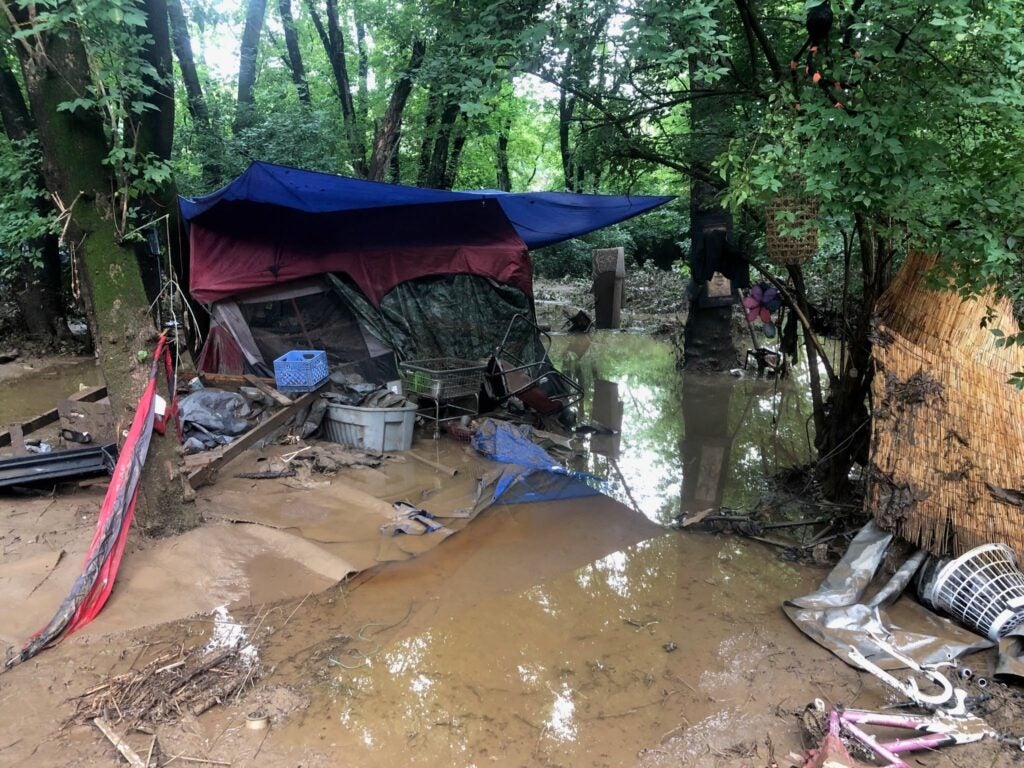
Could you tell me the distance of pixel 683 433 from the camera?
717 cm

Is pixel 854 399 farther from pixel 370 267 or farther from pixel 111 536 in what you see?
pixel 370 267

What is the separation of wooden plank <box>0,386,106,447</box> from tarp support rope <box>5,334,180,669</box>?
7.33ft

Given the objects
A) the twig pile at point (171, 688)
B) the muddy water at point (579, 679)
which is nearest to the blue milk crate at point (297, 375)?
the muddy water at point (579, 679)

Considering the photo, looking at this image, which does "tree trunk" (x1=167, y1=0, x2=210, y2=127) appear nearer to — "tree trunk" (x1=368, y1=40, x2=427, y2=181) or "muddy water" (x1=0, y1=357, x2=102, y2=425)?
"tree trunk" (x1=368, y1=40, x2=427, y2=181)

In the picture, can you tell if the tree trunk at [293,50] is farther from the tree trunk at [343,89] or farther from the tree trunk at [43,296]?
the tree trunk at [43,296]

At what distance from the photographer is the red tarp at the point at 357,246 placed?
7129 millimetres

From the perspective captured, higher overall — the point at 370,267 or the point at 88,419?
the point at 370,267

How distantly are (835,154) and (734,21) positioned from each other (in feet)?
7.79

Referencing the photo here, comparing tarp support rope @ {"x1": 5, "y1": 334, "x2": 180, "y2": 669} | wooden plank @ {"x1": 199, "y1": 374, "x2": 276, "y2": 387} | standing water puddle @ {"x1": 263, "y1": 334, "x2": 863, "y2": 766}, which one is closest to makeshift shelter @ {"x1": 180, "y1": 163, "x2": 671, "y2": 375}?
wooden plank @ {"x1": 199, "y1": 374, "x2": 276, "y2": 387}

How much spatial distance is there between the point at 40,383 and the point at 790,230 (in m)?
8.98

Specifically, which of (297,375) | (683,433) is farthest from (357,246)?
(683,433)

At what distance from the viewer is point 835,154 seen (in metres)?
2.94

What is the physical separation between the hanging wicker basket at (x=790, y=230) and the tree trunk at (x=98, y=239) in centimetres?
360

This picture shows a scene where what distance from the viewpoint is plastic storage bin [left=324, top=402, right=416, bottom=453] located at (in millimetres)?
5961
